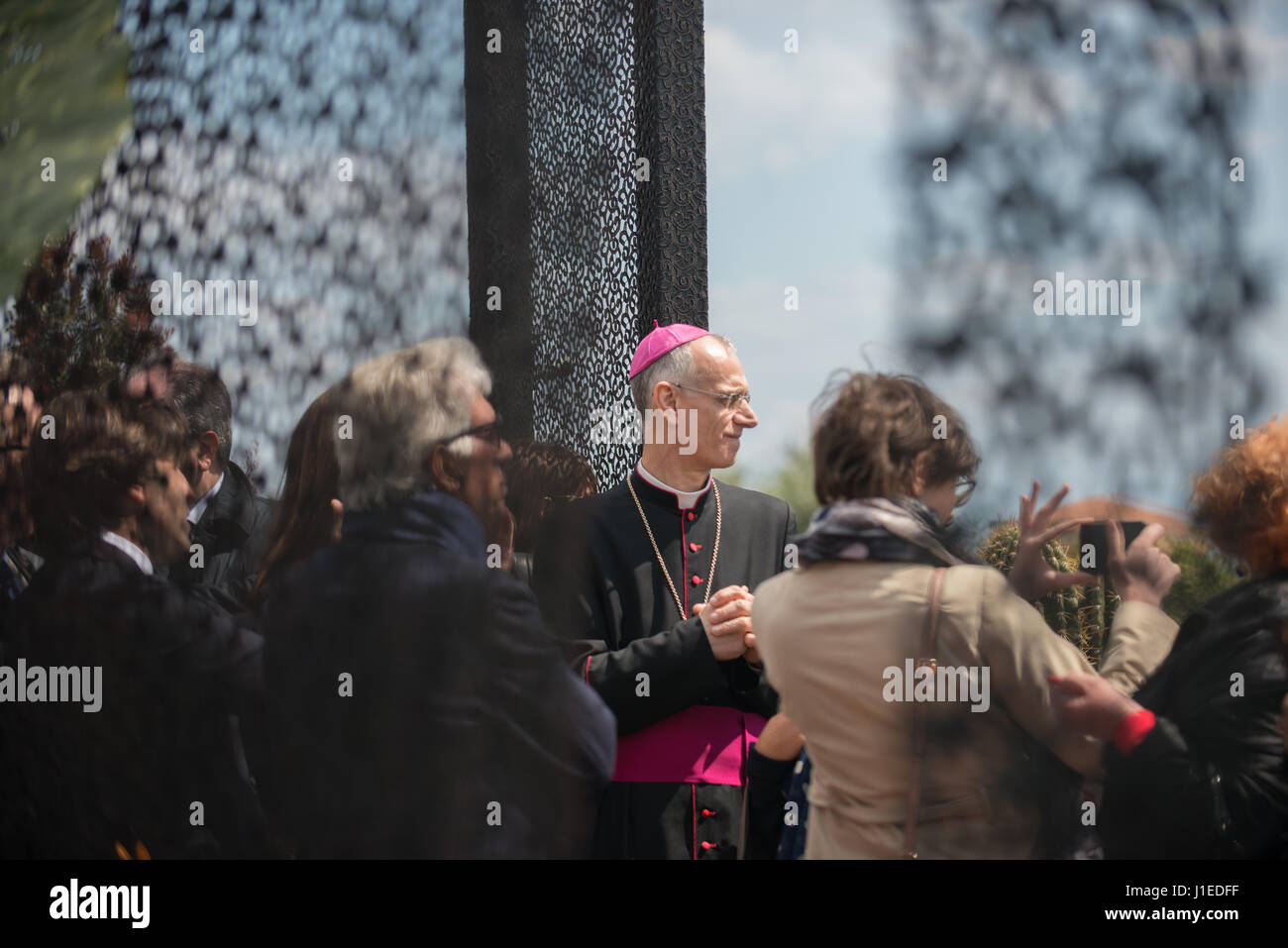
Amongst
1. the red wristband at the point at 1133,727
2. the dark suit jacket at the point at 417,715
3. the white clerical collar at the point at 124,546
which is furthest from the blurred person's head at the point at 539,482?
the red wristband at the point at 1133,727

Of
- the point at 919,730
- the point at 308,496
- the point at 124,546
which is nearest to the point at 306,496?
the point at 308,496

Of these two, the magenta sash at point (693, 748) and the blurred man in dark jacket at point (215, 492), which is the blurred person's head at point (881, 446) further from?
the blurred man in dark jacket at point (215, 492)

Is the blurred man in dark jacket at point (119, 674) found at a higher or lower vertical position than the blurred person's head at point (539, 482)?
lower

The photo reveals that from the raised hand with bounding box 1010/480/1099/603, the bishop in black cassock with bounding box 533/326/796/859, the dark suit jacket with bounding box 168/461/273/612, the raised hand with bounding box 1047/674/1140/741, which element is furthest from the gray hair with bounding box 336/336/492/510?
the raised hand with bounding box 1047/674/1140/741

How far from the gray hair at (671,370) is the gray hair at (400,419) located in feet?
1.21

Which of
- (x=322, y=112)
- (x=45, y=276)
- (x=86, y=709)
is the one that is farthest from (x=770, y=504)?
(x=45, y=276)

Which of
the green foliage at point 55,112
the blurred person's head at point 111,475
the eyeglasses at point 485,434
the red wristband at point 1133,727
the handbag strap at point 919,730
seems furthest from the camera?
the blurred person's head at point 111,475

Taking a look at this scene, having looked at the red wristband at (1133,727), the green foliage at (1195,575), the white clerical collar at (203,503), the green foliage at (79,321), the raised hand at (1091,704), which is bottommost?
the red wristband at (1133,727)

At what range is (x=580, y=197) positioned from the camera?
338 centimetres

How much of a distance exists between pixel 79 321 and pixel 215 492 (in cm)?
54

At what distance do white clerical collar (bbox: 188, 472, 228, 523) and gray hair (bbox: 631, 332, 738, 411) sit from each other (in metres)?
1.02

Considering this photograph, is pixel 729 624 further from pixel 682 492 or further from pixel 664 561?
pixel 682 492

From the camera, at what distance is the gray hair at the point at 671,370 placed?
2789 mm

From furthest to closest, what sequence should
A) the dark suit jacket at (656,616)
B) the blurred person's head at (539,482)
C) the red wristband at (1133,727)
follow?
1. the blurred person's head at (539,482)
2. the dark suit jacket at (656,616)
3. the red wristband at (1133,727)
